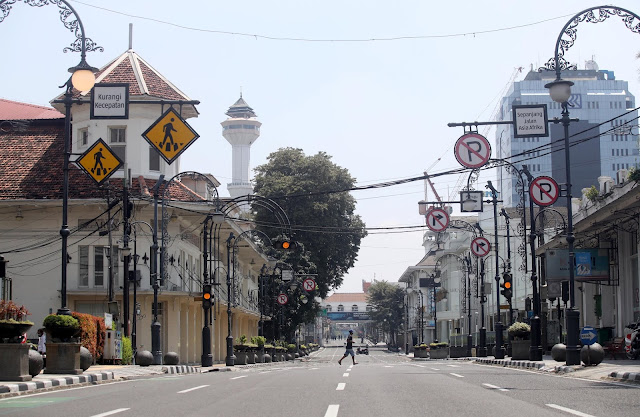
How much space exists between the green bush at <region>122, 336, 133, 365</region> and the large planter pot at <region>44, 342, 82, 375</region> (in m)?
12.7

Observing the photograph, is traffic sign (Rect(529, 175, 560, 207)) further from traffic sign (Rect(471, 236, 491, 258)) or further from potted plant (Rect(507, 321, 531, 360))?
traffic sign (Rect(471, 236, 491, 258))

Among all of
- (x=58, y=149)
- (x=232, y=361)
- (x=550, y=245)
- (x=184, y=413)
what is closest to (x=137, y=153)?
(x=58, y=149)

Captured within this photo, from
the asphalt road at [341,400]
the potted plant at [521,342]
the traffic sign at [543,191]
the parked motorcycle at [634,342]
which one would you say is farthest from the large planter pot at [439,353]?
the asphalt road at [341,400]

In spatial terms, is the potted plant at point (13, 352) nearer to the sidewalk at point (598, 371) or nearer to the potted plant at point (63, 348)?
the potted plant at point (63, 348)

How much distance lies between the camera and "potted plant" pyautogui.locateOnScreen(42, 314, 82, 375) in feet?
70.4

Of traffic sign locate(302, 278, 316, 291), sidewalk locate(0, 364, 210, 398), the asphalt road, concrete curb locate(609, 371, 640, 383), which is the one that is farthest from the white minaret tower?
the asphalt road

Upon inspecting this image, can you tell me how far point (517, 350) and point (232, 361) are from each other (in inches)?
587

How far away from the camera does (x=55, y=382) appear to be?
18891 millimetres

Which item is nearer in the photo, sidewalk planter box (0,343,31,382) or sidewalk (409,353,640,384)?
sidewalk planter box (0,343,31,382)

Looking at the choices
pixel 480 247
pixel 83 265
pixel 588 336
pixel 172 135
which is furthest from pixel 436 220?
pixel 83 265

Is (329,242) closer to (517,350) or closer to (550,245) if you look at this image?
(550,245)

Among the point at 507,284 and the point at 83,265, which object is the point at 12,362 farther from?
the point at 83,265

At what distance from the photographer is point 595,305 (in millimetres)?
44750

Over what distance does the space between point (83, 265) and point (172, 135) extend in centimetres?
2379
